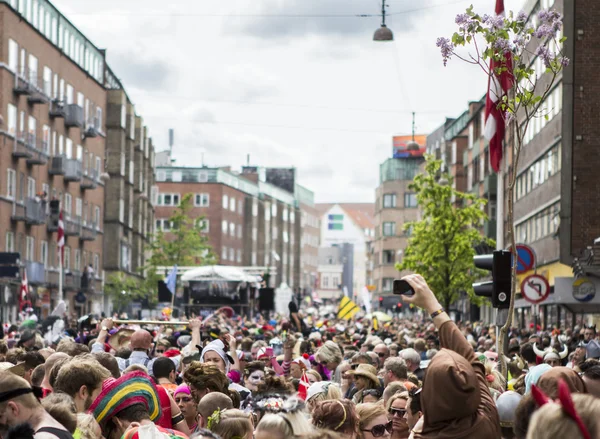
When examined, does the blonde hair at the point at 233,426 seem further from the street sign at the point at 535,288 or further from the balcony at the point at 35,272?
the balcony at the point at 35,272

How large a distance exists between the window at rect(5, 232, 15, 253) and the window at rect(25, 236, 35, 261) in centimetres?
252

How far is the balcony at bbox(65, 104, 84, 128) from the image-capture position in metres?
78.0

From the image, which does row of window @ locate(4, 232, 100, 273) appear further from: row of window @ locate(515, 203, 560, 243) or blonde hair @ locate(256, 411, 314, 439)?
blonde hair @ locate(256, 411, 314, 439)

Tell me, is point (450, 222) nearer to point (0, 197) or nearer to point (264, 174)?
point (0, 197)

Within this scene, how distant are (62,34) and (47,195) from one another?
9799mm

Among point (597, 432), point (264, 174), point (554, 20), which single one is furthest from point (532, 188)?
point (264, 174)

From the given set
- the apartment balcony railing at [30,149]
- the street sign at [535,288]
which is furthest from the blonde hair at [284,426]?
the apartment balcony railing at [30,149]

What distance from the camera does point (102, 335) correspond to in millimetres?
15203

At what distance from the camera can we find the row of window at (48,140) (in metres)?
66.9

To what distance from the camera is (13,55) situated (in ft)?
217

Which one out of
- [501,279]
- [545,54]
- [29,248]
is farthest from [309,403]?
[29,248]

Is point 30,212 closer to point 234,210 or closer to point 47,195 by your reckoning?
point 47,195

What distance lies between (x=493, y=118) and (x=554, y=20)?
4.00m

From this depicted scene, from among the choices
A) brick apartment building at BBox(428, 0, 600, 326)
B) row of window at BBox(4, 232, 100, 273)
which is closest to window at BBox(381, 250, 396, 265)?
row of window at BBox(4, 232, 100, 273)
